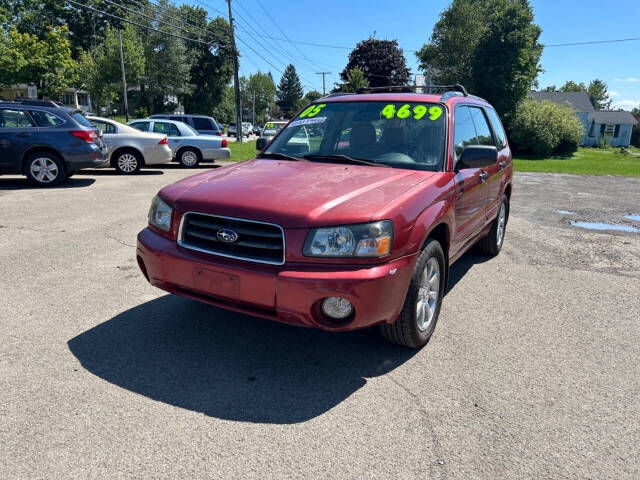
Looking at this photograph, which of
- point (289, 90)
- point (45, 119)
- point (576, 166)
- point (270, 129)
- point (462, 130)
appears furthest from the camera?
point (289, 90)

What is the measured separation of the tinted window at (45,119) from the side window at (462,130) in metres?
8.65

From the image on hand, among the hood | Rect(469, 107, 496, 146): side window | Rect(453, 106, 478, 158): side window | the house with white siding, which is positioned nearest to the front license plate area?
the hood

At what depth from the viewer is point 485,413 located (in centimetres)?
281

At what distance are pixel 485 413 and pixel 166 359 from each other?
6.72ft

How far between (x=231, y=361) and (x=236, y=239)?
0.86 metres

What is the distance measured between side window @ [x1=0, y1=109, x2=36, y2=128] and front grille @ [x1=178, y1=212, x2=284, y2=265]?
337 inches

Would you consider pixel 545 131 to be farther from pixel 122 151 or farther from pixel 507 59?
pixel 122 151

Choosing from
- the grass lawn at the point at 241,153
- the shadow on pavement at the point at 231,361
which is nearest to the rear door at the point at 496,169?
the shadow on pavement at the point at 231,361

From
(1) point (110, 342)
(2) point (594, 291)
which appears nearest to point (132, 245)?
(1) point (110, 342)

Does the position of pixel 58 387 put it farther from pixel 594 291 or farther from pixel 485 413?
pixel 594 291

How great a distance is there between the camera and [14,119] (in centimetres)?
977

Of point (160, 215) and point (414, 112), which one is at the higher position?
point (414, 112)

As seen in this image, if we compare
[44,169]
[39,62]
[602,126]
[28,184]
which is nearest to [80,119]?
[44,169]

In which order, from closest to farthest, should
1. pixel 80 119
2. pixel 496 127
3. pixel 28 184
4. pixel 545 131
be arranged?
pixel 496 127
pixel 28 184
pixel 80 119
pixel 545 131
